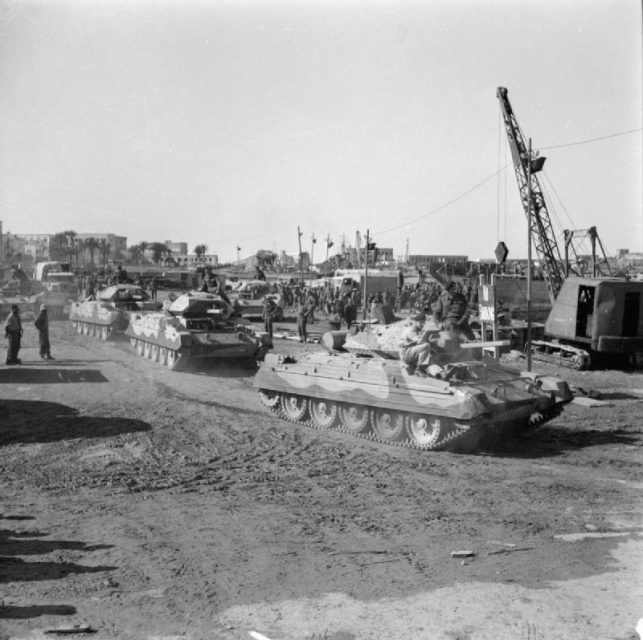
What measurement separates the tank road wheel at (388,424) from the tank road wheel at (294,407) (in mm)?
1617

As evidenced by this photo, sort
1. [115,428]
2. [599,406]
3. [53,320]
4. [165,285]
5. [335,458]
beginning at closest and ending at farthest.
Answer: [335,458]
[115,428]
[599,406]
[53,320]
[165,285]

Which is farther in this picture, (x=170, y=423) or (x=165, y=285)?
(x=165, y=285)

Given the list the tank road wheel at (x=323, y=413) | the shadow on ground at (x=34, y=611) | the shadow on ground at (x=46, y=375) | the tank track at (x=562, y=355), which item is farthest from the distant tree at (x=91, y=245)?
the shadow on ground at (x=34, y=611)

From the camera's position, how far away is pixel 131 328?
67.8 feet

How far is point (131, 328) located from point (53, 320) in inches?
411

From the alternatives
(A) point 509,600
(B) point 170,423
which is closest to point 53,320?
(B) point 170,423

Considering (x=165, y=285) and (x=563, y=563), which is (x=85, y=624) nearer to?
(x=563, y=563)

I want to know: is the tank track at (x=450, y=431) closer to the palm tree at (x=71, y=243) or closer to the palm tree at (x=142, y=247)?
the palm tree at (x=71, y=243)

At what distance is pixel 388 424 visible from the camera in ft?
35.6

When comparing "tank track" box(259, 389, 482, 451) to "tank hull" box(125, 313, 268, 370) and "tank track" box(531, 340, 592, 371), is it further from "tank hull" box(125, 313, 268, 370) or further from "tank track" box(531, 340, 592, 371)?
"tank track" box(531, 340, 592, 371)

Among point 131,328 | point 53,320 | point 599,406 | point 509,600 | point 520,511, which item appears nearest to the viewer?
point 509,600

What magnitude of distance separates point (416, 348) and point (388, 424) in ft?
4.32

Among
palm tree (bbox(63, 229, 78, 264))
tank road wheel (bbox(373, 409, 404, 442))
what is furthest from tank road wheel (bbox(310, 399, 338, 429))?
palm tree (bbox(63, 229, 78, 264))

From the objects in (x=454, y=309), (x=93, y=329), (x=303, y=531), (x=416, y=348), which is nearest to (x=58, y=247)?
(x=93, y=329)
